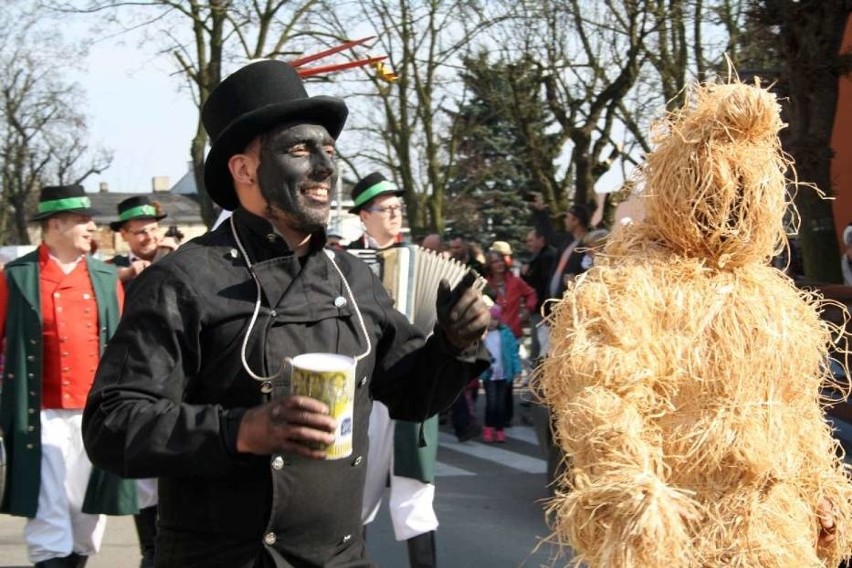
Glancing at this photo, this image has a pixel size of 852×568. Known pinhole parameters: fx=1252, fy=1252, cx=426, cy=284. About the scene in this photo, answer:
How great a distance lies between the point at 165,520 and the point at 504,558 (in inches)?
165

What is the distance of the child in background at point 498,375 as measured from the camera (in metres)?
11.1

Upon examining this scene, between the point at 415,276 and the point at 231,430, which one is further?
the point at 415,276

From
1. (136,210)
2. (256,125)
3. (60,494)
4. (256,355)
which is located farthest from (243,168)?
(136,210)

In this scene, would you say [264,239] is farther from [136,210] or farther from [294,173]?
[136,210]

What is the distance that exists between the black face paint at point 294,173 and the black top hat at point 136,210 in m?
5.11

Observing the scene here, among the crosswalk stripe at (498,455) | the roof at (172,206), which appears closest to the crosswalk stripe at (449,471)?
the crosswalk stripe at (498,455)

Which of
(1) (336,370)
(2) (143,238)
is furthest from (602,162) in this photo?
(1) (336,370)

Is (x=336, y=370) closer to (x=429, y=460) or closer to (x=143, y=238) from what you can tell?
(x=429, y=460)

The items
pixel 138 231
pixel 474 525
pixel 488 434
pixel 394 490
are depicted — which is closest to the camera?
pixel 394 490

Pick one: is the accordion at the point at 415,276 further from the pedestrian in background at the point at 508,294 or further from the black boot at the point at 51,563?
the pedestrian in background at the point at 508,294

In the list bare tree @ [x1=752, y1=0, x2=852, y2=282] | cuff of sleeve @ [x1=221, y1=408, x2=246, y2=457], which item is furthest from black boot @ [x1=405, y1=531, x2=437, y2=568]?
bare tree @ [x1=752, y1=0, x2=852, y2=282]

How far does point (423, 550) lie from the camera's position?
573 cm

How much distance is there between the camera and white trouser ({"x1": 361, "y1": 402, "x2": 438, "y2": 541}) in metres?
5.73

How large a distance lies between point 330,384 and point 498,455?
8.24 metres
